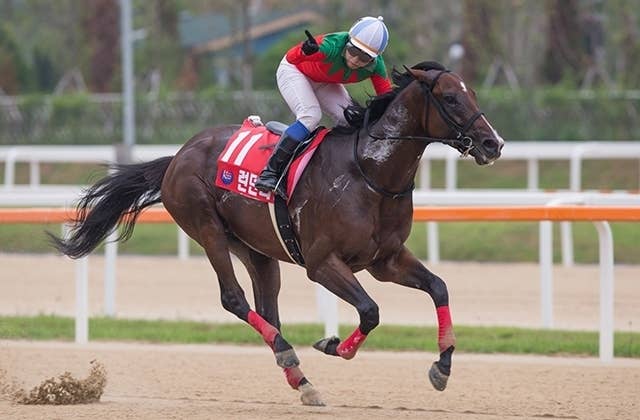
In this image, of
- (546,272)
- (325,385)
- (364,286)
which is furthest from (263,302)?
(364,286)

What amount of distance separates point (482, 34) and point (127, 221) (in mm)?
19173

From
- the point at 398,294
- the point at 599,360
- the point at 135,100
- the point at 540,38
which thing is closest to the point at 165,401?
the point at 599,360

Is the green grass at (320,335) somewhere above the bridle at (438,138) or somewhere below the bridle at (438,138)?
below

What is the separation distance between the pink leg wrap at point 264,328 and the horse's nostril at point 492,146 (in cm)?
151

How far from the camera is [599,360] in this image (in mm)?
8609

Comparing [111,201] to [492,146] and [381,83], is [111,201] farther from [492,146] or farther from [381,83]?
[492,146]

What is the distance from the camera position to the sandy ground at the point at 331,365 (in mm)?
6879

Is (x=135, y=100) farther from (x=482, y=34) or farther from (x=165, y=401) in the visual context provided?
(x=165, y=401)

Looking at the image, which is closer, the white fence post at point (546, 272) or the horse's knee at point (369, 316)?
the horse's knee at point (369, 316)

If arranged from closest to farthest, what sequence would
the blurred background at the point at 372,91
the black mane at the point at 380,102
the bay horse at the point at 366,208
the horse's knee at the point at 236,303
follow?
the bay horse at the point at 366,208, the black mane at the point at 380,102, the horse's knee at the point at 236,303, the blurred background at the point at 372,91

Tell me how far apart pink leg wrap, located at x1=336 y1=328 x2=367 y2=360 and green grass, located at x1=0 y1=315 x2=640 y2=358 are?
8.52ft

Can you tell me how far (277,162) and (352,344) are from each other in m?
1.02

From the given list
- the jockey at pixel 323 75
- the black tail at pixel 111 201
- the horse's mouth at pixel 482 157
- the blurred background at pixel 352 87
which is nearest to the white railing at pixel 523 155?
the black tail at pixel 111 201

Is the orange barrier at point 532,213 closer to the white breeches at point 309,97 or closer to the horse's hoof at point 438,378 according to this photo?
the white breeches at point 309,97
